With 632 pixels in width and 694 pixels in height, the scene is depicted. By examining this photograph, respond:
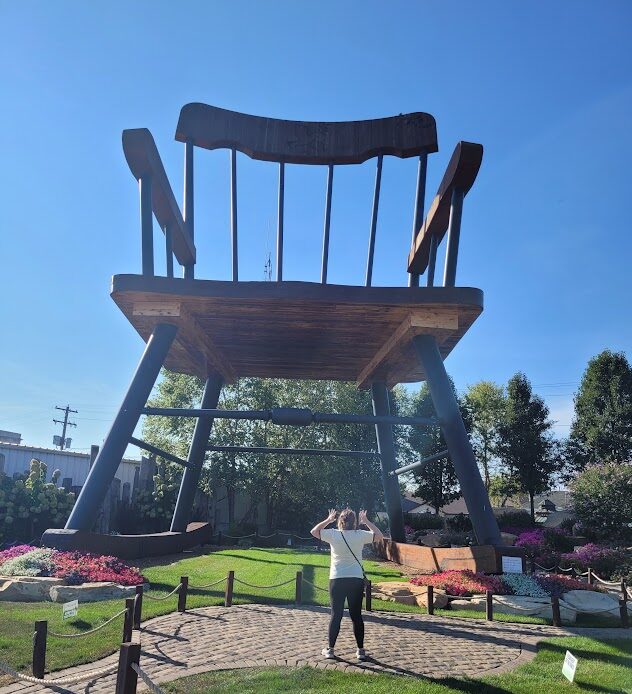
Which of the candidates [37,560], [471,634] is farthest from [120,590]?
[471,634]

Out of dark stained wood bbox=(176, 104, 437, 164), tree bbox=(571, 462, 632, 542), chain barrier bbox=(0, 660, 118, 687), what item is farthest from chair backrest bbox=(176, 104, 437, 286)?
tree bbox=(571, 462, 632, 542)

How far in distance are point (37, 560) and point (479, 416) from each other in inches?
1512

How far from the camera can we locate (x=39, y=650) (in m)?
5.25

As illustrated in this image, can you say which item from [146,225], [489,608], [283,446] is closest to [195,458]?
[146,225]

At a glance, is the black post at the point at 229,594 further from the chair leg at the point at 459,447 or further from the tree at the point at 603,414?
the tree at the point at 603,414

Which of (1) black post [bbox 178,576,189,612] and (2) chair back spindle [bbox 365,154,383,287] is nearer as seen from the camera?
(1) black post [bbox 178,576,189,612]

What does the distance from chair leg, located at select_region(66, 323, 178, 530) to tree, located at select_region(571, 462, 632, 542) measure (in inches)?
806

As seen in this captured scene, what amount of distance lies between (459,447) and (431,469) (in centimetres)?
2700

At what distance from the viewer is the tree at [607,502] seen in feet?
78.7

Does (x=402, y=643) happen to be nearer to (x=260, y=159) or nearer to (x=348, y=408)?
(x=260, y=159)

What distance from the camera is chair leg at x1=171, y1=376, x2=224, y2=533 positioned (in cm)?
1547

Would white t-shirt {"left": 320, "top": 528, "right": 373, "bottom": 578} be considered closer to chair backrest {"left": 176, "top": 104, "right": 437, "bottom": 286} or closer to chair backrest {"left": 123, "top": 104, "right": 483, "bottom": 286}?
chair backrest {"left": 123, "top": 104, "right": 483, "bottom": 286}

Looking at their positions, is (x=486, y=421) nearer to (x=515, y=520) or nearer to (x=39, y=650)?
(x=515, y=520)

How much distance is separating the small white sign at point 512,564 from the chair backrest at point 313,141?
19.1 ft
